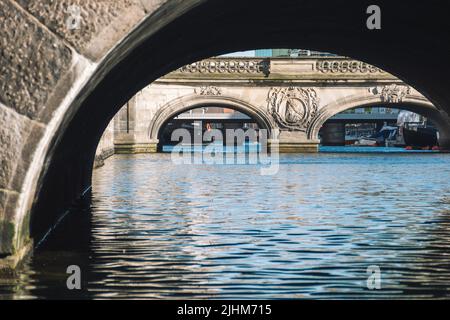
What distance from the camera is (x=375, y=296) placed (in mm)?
8773

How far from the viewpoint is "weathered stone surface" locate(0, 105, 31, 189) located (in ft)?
27.0

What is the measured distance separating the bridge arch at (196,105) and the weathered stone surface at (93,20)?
161ft

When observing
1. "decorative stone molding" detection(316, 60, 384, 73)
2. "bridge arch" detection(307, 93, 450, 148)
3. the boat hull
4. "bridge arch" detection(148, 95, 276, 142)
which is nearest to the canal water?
"bridge arch" detection(148, 95, 276, 142)

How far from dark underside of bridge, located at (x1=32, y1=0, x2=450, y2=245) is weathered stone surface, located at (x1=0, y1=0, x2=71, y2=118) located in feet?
1.59

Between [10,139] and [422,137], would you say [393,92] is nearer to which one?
[422,137]

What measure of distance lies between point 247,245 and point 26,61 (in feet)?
17.3

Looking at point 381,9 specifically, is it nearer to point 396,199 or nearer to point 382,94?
point 396,199

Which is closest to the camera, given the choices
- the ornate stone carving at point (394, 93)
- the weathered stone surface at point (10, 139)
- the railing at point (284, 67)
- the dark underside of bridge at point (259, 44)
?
the weathered stone surface at point (10, 139)

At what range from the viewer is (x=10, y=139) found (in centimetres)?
830

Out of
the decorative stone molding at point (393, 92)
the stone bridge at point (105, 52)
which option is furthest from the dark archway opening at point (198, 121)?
the stone bridge at point (105, 52)

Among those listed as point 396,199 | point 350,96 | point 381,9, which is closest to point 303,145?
point 350,96

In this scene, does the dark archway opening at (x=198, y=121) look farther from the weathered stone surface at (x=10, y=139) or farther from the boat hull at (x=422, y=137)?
the weathered stone surface at (x=10, y=139)

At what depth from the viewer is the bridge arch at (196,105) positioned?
2256 inches

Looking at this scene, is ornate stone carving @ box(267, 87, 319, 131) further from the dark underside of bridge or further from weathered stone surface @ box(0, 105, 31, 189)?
weathered stone surface @ box(0, 105, 31, 189)
